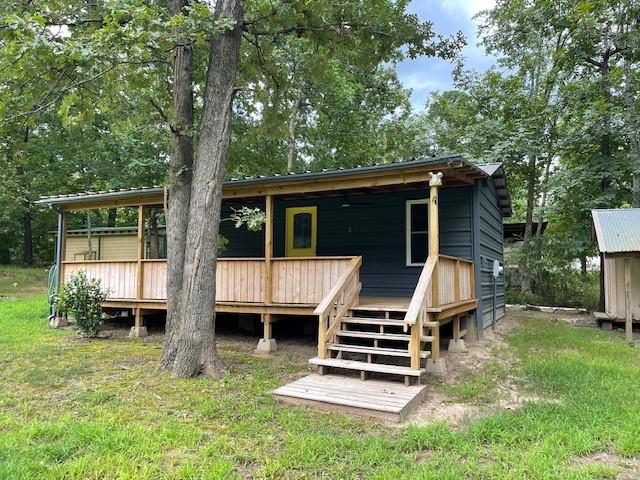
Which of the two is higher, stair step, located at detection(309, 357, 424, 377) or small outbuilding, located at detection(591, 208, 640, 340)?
small outbuilding, located at detection(591, 208, 640, 340)

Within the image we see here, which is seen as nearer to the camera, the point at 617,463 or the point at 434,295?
the point at 617,463

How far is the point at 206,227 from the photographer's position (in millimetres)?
6047

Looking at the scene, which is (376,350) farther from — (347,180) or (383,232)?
(383,232)

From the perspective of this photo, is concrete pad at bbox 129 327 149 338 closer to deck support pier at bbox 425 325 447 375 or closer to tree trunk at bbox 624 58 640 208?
deck support pier at bbox 425 325 447 375

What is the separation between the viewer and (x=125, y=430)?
4.06m

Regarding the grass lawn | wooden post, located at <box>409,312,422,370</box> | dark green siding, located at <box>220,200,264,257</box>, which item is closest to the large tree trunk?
the grass lawn

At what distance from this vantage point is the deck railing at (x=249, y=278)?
7594 mm

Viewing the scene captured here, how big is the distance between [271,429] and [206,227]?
288 cm

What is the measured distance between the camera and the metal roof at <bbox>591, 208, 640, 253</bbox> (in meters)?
8.99

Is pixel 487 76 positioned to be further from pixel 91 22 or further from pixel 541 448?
pixel 541 448

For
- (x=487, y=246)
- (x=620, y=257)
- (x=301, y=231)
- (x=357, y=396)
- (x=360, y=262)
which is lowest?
(x=357, y=396)

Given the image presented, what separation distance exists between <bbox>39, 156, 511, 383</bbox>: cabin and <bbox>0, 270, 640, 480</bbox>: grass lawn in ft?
3.55

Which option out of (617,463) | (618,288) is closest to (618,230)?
(618,288)

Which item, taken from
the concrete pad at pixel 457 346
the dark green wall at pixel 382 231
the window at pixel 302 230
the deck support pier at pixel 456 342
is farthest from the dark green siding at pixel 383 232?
the concrete pad at pixel 457 346
